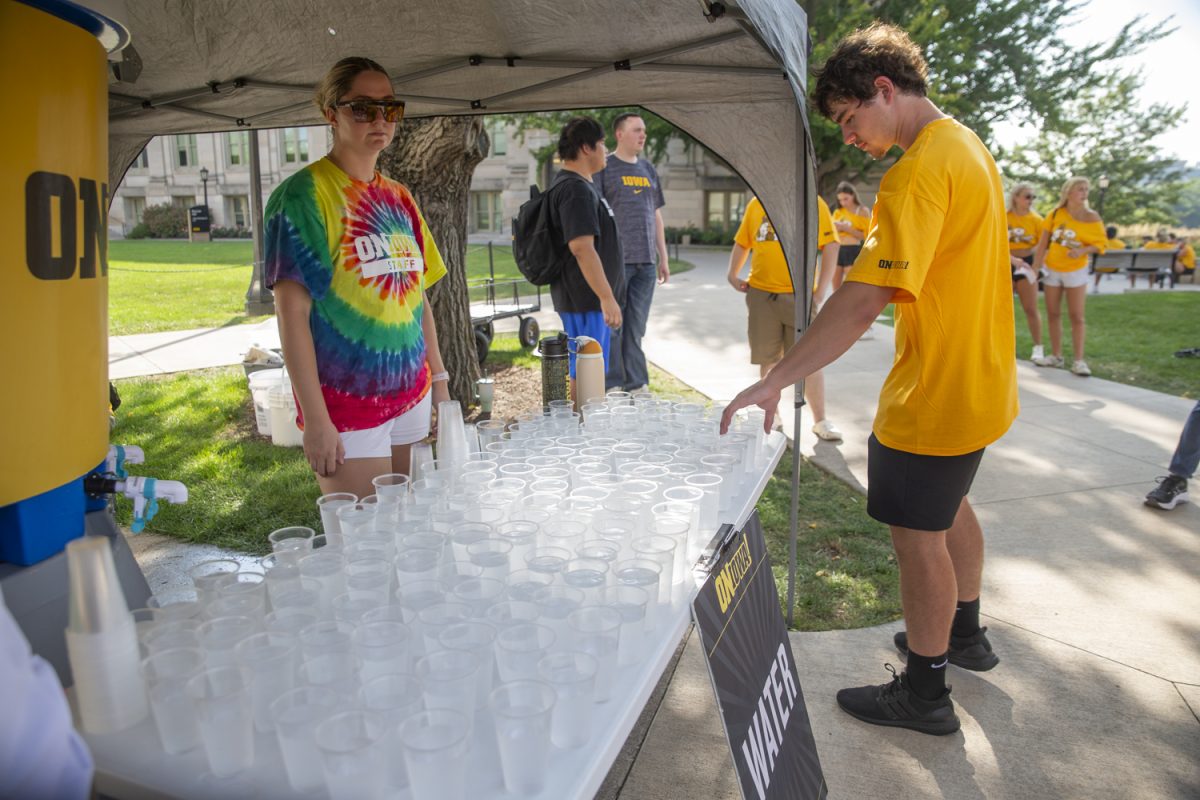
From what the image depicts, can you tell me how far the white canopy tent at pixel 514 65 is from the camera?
10.2ft

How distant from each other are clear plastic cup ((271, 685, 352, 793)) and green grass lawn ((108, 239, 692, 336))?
6.12 meters

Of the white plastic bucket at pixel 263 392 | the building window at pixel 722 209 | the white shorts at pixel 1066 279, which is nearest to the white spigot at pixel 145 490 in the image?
the white plastic bucket at pixel 263 392

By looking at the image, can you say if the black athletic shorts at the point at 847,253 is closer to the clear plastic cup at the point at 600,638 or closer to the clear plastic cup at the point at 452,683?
the clear plastic cup at the point at 600,638

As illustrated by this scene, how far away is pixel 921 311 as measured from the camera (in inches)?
92.6

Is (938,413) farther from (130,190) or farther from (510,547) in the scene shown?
(130,190)

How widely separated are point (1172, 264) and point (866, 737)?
69.9 ft

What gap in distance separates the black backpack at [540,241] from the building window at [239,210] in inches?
1878

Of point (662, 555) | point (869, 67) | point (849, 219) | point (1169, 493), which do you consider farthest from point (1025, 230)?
point (662, 555)

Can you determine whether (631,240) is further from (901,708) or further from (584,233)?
(901,708)

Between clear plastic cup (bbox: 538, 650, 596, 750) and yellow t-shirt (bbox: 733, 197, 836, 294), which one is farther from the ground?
yellow t-shirt (bbox: 733, 197, 836, 294)

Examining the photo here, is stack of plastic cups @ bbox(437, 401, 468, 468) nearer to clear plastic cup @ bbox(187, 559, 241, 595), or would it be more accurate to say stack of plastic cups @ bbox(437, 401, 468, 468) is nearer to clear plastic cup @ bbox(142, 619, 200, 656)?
clear plastic cup @ bbox(187, 559, 241, 595)

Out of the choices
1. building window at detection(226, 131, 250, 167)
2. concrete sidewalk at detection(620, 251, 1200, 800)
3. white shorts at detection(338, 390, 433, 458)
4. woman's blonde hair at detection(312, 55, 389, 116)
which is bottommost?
concrete sidewalk at detection(620, 251, 1200, 800)

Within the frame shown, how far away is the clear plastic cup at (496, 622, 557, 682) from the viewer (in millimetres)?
1309

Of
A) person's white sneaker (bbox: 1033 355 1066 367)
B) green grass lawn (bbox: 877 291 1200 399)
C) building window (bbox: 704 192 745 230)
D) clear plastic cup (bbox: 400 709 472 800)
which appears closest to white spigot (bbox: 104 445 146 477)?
clear plastic cup (bbox: 400 709 472 800)
